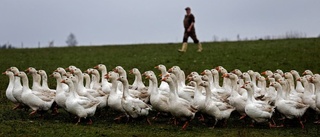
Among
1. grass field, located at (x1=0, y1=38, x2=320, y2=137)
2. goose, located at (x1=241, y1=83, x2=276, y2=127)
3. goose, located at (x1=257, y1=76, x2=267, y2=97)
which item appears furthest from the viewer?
goose, located at (x1=257, y1=76, x2=267, y2=97)

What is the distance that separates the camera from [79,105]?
52.6 ft

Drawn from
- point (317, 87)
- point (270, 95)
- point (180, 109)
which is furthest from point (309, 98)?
point (180, 109)

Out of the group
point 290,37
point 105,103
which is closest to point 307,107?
point 105,103

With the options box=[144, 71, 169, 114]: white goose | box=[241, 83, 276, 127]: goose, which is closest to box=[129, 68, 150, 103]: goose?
box=[144, 71, 169, 114]: white goose

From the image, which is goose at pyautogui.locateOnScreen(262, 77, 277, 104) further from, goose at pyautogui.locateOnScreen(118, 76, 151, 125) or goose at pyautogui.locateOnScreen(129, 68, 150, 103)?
goose at pyautogui.locateOnScreen(118, 76, 151, 125)

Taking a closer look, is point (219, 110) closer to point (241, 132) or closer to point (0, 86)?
point (241, 132)

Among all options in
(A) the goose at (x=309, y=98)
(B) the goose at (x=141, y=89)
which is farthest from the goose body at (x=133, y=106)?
(A) the goose at (x=309, y=98)

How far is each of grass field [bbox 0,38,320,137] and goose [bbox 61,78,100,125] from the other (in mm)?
358

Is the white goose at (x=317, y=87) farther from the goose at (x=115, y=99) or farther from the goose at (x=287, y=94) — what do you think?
the goose at (x=115, y=99)

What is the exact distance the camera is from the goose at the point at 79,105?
16031 millimetres

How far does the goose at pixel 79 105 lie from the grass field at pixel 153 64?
0.36 m

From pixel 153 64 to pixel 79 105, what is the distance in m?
14.1

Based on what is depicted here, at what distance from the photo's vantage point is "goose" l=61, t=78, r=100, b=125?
16.0m

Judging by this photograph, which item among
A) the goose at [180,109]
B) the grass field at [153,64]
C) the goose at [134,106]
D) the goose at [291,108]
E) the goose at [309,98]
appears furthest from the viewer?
the goose at [309,98]
